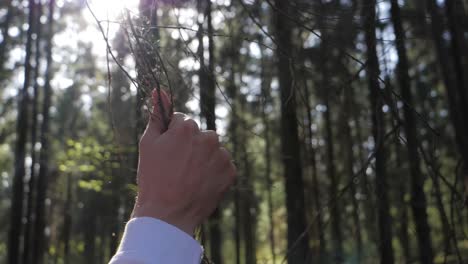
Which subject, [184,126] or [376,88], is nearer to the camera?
[184,126]

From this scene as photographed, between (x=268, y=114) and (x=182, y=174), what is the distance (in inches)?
266

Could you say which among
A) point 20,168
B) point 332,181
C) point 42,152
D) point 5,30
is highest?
point 5,30

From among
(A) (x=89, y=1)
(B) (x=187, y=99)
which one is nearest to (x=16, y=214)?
(B) (x=187, y=99)

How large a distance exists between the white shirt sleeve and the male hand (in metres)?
0.03

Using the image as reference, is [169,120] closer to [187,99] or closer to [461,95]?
[187,99]

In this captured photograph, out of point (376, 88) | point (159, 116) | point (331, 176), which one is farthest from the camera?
point (331, 176)

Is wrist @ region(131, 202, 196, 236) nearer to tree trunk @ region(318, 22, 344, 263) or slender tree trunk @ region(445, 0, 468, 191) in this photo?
tree trunk @ region(318, 22, 344, 263)

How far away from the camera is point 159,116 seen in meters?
1.26

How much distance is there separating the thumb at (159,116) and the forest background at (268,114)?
50mm

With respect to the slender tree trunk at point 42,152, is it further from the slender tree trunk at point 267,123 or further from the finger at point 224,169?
the finger at point 224,169

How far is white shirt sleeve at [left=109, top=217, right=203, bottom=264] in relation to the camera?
0.94 meters

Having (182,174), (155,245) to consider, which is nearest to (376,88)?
(182,174)

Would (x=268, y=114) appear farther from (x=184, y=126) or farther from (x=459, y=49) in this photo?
(x=184, y=126)

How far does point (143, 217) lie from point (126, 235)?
0.05 metres
